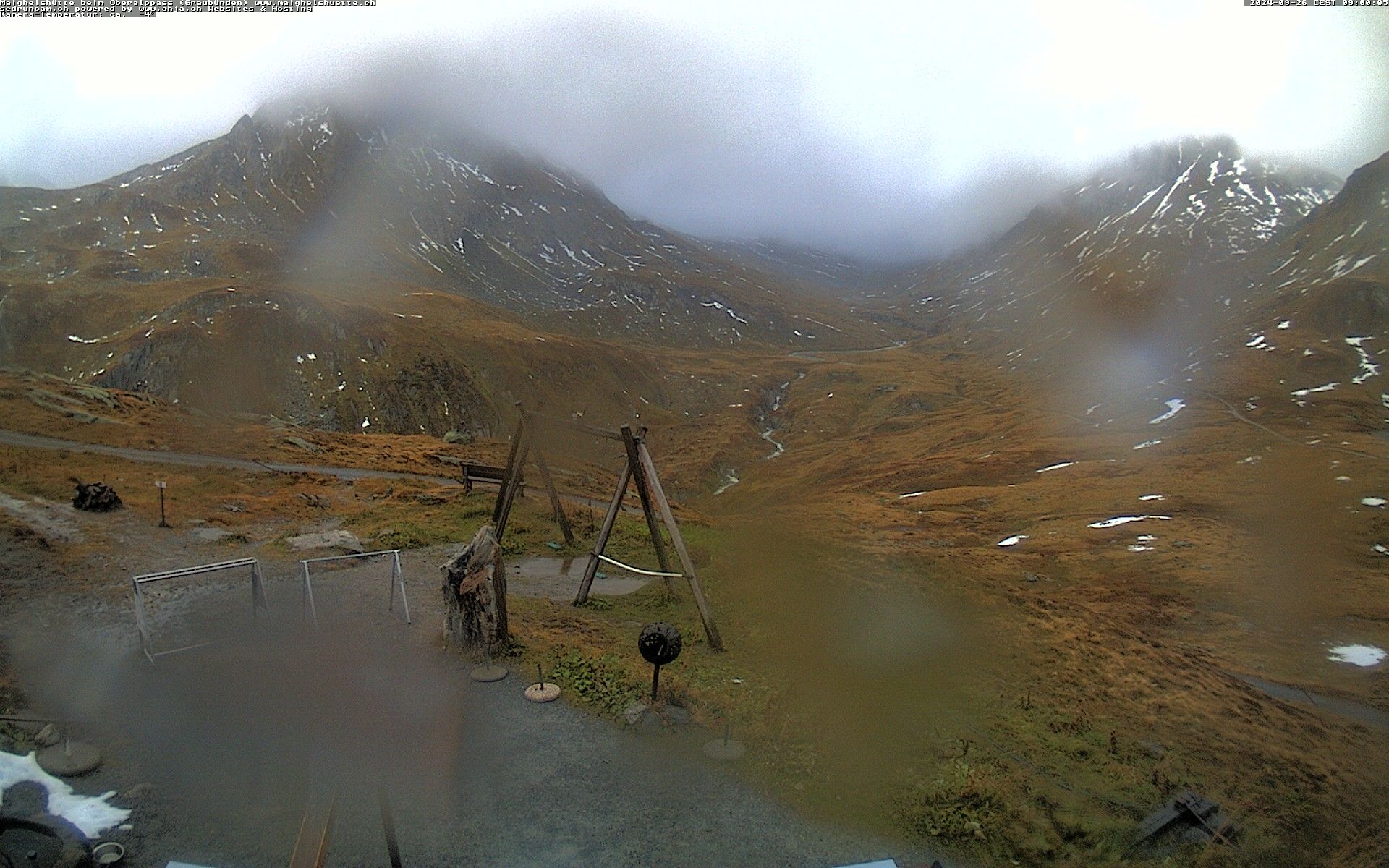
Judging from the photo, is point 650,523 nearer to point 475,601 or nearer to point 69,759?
point 475,601

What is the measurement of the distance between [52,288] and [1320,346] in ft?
640

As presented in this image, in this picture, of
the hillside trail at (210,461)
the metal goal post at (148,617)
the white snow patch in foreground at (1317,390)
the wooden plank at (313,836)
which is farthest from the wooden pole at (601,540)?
the white snow patch in foreground at (1317,390)

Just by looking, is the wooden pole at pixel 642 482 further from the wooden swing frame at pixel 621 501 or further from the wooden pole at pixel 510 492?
the wooden pole at pixel 510 492

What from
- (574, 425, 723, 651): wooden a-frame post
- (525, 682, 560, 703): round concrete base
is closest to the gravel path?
(525, 682, 560, 703): round concrete base

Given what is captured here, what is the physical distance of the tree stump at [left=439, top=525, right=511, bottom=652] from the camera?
47.9 ft

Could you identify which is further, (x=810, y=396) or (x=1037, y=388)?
(x=810, y=396)

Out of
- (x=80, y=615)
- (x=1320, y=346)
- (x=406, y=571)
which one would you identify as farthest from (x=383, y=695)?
(x=1320, y=346)

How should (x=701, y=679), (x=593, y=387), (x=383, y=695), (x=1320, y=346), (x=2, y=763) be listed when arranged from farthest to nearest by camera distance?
(x=593, y=387) < (x=1320, y=346) < (x=701, y=679) < (x=2, y=763) < (x=383, y=695)

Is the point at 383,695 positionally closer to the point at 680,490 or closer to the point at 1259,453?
the point at 680,490

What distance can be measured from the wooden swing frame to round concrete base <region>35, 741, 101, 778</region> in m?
10.3

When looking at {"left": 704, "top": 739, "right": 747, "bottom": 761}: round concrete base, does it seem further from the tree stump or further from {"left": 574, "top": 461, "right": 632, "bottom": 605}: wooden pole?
{"left": 574, "top": 461, "right": 632, "bottom": 605}: wooden pole

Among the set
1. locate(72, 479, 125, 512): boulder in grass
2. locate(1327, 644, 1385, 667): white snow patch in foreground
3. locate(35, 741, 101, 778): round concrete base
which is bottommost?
locate(1327, 644, 1385, 667): white snow patch in foreground

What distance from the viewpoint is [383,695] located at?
7.18 metres

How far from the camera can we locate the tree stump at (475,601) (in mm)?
14586
